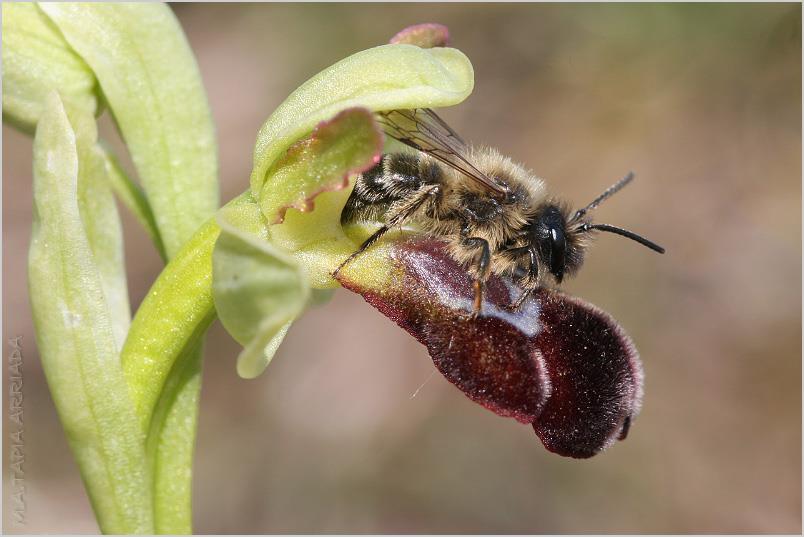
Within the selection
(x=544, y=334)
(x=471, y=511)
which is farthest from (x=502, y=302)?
(x=471, y=511)

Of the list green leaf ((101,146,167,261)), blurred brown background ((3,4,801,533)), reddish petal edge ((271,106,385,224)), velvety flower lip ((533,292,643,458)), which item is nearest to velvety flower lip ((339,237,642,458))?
velvety flower lip ((533,292,643,458))

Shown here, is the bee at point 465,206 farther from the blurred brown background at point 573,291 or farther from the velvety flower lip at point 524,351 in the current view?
the blurred brown background at point 573,291

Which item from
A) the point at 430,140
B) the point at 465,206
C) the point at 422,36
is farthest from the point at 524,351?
the point at 422,36

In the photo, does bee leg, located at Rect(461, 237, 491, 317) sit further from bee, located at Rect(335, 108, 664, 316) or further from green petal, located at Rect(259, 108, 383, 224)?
green petal, located at Rect(259, 108, 383, 224)

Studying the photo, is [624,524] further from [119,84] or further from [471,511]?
[119,84]

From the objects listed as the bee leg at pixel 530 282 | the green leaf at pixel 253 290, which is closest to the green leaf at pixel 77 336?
the green leaf at pixel 253 290

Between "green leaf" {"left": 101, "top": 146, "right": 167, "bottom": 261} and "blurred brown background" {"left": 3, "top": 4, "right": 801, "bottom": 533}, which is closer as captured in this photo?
"green leaf" {"left": 101, "top": 146, "right": 167, "bottom": 261}

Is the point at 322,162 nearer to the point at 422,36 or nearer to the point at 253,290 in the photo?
the point at 253,290
